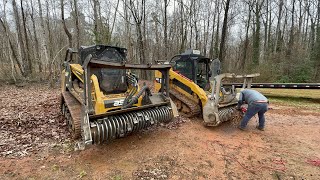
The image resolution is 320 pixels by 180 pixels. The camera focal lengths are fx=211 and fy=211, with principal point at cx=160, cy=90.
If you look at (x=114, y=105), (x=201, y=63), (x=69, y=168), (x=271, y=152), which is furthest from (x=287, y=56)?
(x=69, y=168)

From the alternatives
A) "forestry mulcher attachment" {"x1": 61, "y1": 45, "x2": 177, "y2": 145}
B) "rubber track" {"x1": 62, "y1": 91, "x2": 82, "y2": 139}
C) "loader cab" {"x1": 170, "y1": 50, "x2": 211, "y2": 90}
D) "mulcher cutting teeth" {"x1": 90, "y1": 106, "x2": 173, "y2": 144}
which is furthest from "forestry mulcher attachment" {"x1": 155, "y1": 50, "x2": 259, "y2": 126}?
"rubber track" {"x1": 62, "y1": 91, "x2": 82, "y2": 139}

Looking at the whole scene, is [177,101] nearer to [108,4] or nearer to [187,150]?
[187,150]

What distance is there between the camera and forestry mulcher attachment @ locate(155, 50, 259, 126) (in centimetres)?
532

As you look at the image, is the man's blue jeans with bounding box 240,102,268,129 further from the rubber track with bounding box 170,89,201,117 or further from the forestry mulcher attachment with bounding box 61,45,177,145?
the forestry mulcher attachment with bounding box 61,45,177,145

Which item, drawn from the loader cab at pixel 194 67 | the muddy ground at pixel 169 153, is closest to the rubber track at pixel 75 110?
the muddy ground at pixel 169 153

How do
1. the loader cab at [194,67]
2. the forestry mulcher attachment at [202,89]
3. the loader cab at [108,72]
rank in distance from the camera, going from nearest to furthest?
the loader cab at [108,72] → the forestry mulcher attachment at [202,89] → the loader cab at [194,67]

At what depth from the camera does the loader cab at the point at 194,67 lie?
279 inches

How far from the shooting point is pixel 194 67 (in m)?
7.06

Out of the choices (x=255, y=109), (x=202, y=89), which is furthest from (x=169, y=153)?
(x=202, y=89)

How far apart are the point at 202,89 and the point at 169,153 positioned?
296 centimetres

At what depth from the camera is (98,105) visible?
14.1 feet

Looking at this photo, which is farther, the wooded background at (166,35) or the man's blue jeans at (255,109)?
the wooded background at (166,35)

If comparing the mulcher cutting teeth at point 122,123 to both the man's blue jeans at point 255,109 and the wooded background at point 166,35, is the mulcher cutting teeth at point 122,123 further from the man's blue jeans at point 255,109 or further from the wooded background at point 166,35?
the wooded background at point 166,35

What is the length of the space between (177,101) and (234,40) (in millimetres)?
28639
